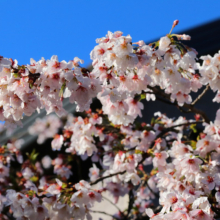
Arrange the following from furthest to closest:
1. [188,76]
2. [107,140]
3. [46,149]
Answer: [46,149] < [107,140] < [188,76]

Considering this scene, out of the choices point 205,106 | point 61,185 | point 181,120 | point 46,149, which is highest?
point 46,149

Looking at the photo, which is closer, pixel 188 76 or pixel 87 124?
pixel 188 76

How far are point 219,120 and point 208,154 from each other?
29cm

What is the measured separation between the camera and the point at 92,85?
6.08 ft

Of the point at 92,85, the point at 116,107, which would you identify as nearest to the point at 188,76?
the point at 116,107

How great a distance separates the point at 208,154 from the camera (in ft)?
8.18

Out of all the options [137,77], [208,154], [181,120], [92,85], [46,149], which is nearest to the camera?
[92,85]

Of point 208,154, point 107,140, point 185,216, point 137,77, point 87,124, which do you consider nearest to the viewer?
point 185,216

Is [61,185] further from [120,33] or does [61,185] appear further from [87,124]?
[120,33]

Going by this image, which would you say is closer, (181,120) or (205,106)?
(181,120)

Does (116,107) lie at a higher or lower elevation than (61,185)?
higher

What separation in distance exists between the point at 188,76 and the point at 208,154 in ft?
2.15

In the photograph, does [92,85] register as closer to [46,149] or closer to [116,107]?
[116,107]

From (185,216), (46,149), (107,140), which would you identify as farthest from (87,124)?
(46,149)
